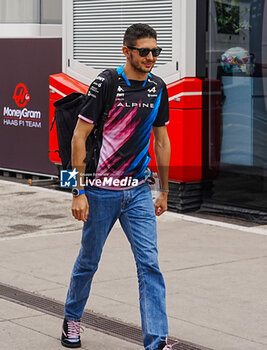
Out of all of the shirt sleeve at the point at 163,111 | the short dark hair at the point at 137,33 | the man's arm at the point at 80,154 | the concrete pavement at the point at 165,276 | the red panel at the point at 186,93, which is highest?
the short dark hair at the point at 137,33

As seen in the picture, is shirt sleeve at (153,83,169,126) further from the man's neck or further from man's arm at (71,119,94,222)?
man's arm at (71,119,94,222)

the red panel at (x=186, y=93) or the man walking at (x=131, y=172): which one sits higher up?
the red panel at (x=186, y=93)

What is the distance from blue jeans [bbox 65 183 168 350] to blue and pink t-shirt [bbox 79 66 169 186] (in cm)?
14

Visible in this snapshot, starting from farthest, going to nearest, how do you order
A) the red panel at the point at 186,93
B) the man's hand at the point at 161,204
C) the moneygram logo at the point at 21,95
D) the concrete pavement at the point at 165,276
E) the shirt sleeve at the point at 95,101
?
the moneygram logo at the point at 21,95, the red panel at the point at 186,93, the concrete pavement at the point at 165,276, the man's hand at the point at 161,204, the shirt sleeve at the point at 95,101

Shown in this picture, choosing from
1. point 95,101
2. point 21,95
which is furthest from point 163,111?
point 21,95

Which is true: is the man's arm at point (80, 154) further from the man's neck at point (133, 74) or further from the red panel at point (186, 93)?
the red panel at point (186, 93)

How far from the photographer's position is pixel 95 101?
5.14 metres

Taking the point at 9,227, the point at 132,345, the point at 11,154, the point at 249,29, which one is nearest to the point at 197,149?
the point at 249,29

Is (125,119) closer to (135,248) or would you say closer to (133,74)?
(133,74)

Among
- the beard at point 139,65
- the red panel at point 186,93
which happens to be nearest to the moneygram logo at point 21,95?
the red panel at point 186,93

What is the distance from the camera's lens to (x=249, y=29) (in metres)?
10.0

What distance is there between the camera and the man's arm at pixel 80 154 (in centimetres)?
515

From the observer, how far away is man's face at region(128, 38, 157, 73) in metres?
5.15

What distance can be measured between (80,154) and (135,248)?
2.07 ft
